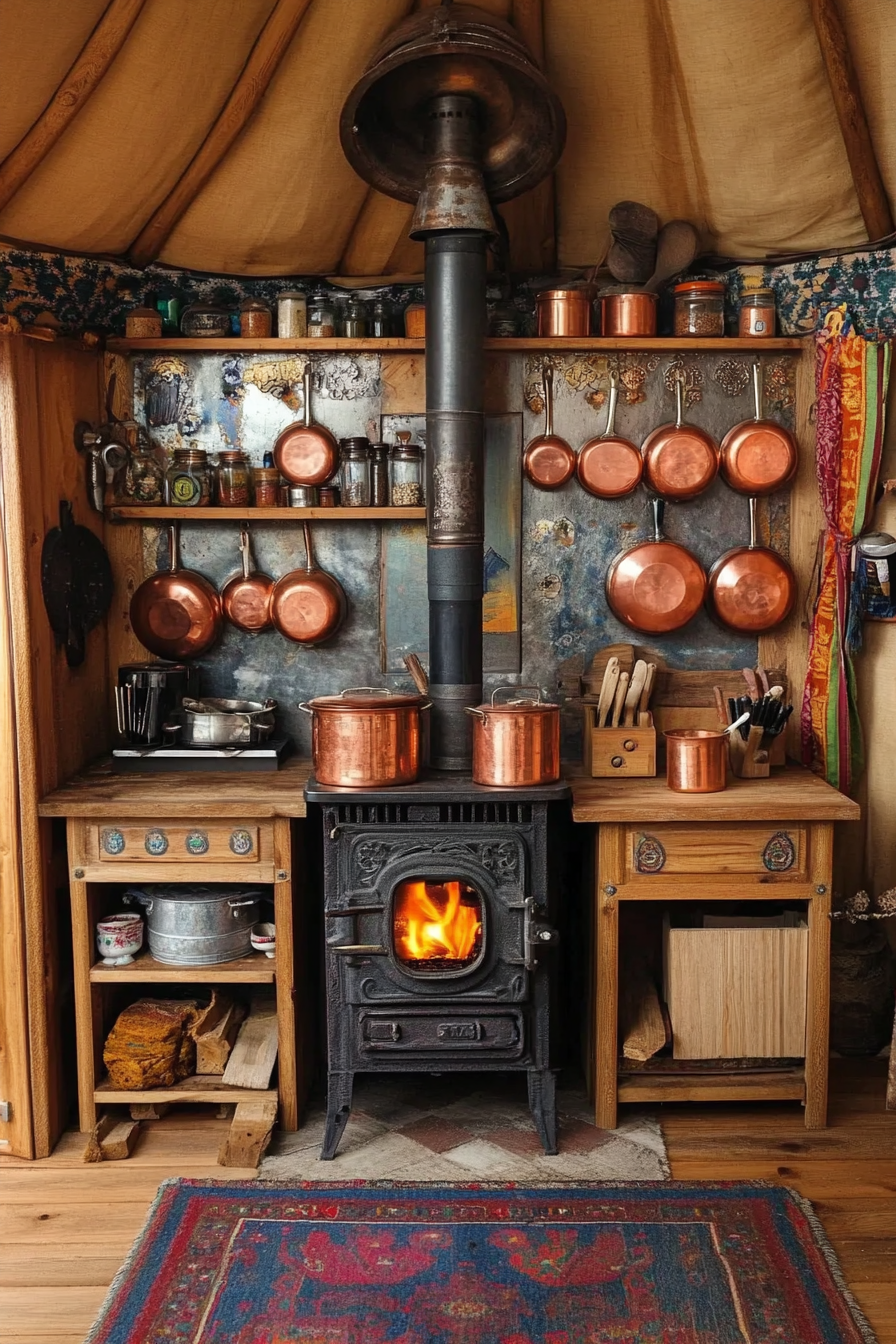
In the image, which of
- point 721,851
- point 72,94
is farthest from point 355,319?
point 721,851

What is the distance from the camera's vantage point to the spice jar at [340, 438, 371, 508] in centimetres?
363

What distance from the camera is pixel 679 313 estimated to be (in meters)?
3.65

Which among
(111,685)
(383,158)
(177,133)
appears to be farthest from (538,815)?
(177,133)

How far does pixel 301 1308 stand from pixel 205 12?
3.07 m

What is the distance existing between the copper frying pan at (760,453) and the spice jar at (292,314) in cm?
137

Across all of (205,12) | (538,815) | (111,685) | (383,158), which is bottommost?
(538,815)

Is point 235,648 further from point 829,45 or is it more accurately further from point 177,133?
→ point 829,45

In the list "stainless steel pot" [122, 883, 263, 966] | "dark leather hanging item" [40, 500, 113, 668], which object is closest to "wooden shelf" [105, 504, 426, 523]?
"dark leather hanging item" [40, 500, 113, 668]

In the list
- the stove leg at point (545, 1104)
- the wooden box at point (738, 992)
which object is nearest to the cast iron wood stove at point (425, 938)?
the stove leg at point (545, 1104)

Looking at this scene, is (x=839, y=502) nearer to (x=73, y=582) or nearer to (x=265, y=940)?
(x=265, y=940)

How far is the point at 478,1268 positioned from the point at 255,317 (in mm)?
2674

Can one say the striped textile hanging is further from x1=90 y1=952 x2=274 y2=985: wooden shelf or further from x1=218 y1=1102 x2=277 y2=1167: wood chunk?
x1=218 y1=1102 x2=277 y2=1167: wood chunk

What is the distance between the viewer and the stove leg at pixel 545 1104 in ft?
10.1

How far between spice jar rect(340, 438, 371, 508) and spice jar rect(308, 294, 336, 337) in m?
0.33
